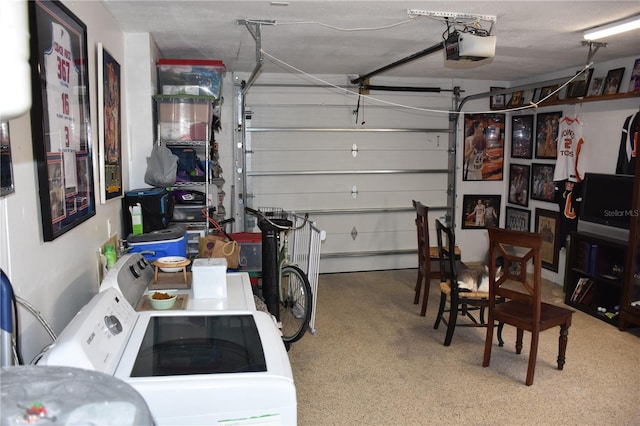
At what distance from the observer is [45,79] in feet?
5.99

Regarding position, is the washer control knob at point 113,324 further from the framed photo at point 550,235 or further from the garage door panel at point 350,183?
the framed photo at point 550,235

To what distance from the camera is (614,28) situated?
3518 millimetres

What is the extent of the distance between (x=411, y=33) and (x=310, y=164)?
2580 millimetres

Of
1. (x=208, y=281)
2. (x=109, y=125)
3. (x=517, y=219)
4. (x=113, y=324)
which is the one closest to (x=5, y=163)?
(x=113, y=324)

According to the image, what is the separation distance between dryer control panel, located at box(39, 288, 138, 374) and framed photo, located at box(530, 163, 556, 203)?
526 centimetres

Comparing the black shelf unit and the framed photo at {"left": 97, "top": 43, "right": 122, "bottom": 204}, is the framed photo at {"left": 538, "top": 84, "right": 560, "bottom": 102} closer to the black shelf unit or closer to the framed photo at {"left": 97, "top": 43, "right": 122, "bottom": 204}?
the black shelf unit

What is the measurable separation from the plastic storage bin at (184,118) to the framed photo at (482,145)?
12.1ft

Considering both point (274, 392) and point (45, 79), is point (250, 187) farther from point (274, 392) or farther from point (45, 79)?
point (274, 392)

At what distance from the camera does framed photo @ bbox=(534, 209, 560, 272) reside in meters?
5.77

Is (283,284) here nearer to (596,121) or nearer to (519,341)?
(519,341)

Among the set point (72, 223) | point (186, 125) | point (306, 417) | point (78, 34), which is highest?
point (78, 34)

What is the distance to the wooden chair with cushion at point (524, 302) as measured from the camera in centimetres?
332

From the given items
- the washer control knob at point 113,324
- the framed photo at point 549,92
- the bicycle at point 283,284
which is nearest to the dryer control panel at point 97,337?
the washer control knob at point 113,324

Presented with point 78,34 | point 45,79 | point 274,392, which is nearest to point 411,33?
point 78,34
